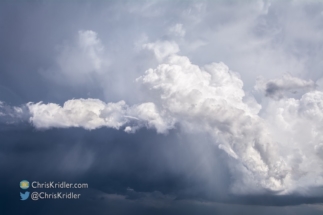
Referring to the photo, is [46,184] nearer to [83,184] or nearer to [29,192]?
[29,192]

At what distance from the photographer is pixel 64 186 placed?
54.8 metres

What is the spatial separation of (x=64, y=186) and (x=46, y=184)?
3416mm

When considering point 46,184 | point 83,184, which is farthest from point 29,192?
point 83,184

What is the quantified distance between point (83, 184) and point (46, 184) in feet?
22.4

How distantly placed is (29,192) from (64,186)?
6499 mm

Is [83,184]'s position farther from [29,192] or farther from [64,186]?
[29,192]

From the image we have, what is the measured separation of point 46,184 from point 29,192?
3.34 metres

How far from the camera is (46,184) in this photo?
5475cm

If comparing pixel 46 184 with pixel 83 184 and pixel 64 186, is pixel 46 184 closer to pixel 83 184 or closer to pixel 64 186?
pixel 64 186

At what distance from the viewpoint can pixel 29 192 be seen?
54281 millimetres

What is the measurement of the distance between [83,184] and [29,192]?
32.6 feet

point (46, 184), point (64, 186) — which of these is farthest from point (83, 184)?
point (46, 184)

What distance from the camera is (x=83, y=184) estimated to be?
5569 centimetres
